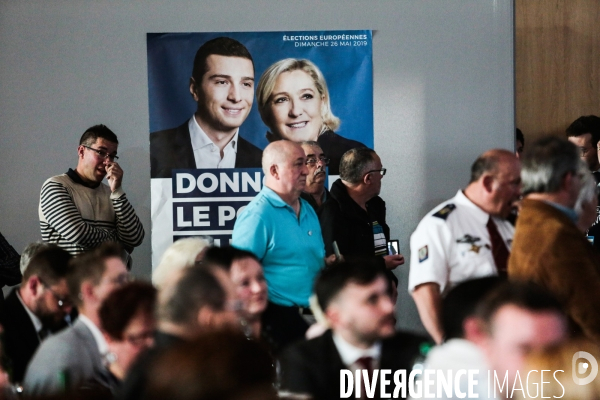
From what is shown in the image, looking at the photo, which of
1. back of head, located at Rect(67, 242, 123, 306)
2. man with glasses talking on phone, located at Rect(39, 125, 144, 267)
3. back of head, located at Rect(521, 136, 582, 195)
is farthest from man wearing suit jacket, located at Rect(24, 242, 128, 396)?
back of head, located at Rect(521, 136, 582, 195)

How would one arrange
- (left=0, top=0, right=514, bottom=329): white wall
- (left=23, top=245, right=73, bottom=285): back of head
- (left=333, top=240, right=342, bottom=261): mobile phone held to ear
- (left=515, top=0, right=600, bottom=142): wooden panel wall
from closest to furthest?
1. (left=23, top=245, right=73, bottom=285): back of head
2. (left=333, top=240, right=342, bottom=261): mobile phone held to ear
3. (left=0, top=0, right=514, bottom=329): white wall
4. (left=515, top=0, right=600, bottom=142): wooden panel wall

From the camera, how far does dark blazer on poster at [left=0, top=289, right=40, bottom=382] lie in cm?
299

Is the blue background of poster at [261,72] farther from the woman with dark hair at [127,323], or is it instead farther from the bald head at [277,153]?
the woman with dark hair at [127,323]

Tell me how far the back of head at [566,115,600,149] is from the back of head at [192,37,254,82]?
2187 millimetres

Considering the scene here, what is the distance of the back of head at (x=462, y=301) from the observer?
7.74ft

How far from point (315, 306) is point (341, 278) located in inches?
15.6

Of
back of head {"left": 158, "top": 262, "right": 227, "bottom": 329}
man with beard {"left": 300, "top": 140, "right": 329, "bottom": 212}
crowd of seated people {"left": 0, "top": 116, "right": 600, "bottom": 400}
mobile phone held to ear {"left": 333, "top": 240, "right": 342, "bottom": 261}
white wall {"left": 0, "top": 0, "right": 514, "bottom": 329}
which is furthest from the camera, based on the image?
white wall {"left": 0, "top": 0, "right": 514, "bottom": 329}

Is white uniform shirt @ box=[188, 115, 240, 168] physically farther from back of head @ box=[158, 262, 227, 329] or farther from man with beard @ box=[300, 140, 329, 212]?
back of head @ box=[158, 262, 227, 329]

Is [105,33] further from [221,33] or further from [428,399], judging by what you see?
[428,399]

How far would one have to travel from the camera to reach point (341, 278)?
257 cm

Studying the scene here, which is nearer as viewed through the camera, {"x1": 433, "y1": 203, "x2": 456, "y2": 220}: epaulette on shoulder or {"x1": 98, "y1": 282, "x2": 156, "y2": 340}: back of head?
{"x1": 98, "y1": 282, "x2": 156, "y2": 340}: back of head

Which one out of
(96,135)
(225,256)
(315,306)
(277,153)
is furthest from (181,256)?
(96,135)

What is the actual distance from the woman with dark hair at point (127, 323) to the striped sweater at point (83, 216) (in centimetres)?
209

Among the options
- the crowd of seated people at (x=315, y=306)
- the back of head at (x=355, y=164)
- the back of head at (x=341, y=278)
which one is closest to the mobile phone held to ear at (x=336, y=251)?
the crowd of seated people at (x=315, y=306)
